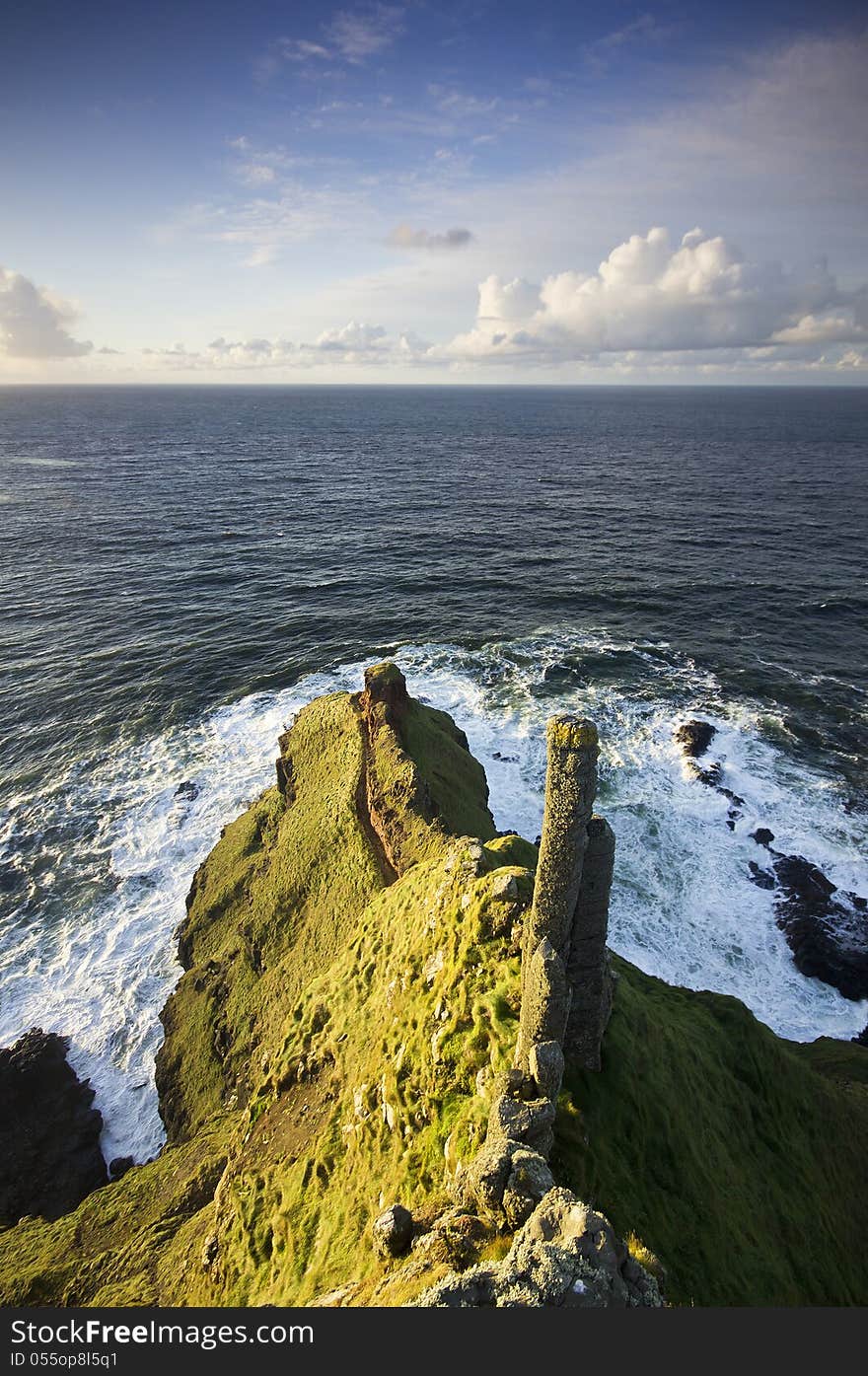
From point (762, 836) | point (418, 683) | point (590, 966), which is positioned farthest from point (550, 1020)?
point (418, 683)

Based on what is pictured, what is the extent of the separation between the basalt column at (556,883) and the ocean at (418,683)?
66.8ft

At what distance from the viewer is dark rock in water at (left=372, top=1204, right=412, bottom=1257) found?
41.6 feet

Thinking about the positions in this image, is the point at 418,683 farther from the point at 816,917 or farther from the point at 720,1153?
the point at 720,1153

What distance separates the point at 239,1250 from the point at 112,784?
106ft

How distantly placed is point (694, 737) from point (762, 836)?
9.77 m

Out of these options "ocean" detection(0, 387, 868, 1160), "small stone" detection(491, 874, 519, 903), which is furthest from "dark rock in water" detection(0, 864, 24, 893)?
"small stone" detection(491, 874, 519, 903)

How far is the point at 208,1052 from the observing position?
87.6ft

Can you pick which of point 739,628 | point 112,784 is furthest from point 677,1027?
point 739,628

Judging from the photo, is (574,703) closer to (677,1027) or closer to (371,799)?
(371,799)

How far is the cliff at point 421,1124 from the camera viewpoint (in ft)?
48.4

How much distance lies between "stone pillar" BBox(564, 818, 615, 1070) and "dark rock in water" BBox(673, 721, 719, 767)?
3321cm

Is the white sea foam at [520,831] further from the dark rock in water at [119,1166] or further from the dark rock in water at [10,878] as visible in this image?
the dark rock in water at [10,878]

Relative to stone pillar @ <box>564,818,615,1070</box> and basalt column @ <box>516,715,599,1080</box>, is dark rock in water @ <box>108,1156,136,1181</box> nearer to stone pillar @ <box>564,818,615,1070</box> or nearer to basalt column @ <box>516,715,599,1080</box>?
stone pillar @ <box>564,818,615,1070</box>

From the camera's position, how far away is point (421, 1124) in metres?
15.7
